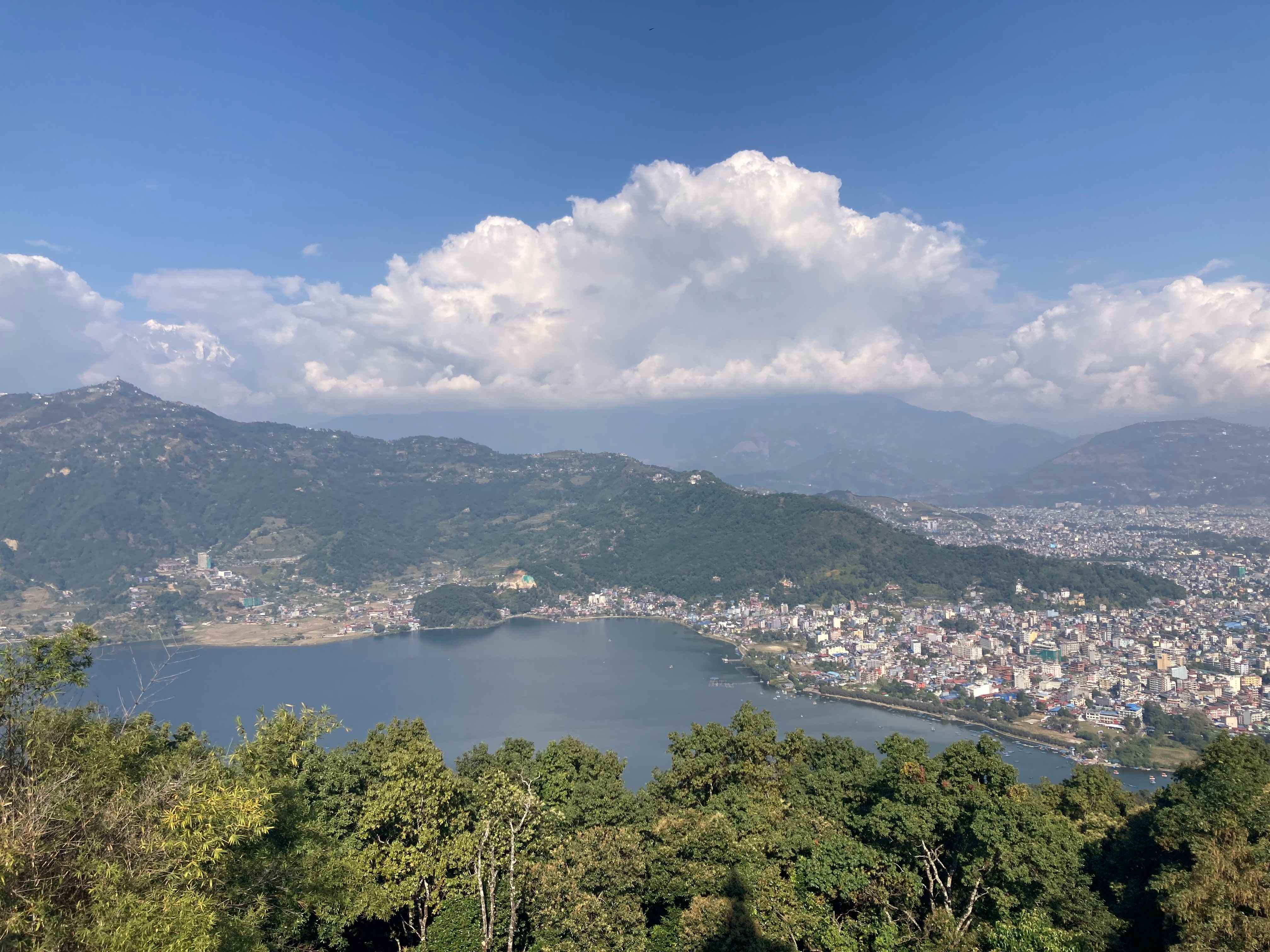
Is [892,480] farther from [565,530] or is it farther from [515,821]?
[515,821]

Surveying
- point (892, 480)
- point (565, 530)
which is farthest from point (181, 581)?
point (892, 480)

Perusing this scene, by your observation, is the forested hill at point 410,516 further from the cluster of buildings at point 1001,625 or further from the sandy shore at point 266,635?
the sandy shore at point 266,635

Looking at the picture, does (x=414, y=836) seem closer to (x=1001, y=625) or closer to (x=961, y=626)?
(x=961, y=626)

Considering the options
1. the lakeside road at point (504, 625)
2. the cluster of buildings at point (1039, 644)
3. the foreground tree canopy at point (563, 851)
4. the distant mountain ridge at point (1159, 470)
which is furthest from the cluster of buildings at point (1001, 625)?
the distant mountain ridge at point (1159, 470)

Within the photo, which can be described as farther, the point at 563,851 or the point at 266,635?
the point at 266,635

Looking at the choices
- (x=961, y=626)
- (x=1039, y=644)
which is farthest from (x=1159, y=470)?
(x=1039, y=644)

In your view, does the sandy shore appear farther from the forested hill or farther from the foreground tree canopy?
the foreground tree canopy
